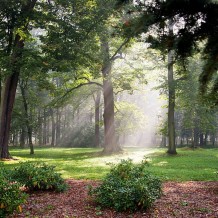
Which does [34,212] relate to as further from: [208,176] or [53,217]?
[208,176]

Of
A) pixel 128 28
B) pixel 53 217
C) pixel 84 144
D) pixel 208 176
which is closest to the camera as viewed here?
pixel 128 28

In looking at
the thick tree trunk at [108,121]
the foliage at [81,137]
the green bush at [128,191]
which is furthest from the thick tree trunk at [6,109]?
the foliage at [81,137]

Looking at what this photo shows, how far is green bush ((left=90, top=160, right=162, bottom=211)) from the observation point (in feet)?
20.3

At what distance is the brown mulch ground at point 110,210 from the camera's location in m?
6.11

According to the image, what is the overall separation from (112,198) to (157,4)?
4.18 meters

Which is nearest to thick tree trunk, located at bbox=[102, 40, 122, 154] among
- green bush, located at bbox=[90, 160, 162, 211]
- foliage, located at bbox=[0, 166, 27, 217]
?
green bush, located at bbox=[90, 160, 162, 211]

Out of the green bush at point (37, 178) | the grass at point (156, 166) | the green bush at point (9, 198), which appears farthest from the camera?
the grass at point (156, 166)

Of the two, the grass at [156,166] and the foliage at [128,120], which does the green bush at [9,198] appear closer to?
the grass at [156,166]

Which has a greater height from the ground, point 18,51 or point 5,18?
point 5,18

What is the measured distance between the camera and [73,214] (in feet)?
20.2

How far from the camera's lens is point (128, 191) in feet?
20.4

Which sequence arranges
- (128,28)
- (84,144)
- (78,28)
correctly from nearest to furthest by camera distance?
(128,28) → (78,28) → (84,144)

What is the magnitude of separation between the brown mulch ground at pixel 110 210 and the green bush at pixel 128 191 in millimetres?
178

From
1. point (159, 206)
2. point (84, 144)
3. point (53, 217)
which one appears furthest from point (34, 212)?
point (84, 144)
